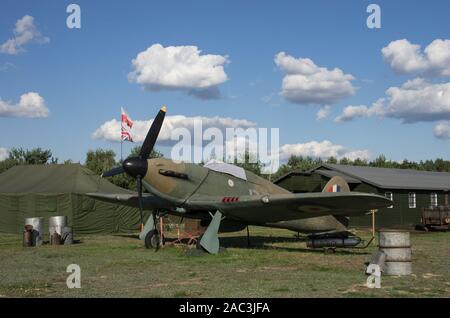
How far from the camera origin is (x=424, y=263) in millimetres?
13164

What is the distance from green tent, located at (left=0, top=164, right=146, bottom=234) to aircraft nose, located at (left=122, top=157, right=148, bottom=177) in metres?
11.0

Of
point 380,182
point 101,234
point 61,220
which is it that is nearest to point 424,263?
point 61,220

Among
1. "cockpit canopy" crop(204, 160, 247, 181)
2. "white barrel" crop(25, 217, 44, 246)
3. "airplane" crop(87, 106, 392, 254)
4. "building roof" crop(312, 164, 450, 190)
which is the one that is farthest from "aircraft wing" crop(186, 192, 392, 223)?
"building roof" crop(312, 164, 450, 190)

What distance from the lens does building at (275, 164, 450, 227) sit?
32.8m

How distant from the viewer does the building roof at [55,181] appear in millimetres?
26312

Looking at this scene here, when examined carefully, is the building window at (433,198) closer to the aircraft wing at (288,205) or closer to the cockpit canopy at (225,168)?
the aircraft wing at (288,205)

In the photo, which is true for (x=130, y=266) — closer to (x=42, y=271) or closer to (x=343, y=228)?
(x=42, y=271)

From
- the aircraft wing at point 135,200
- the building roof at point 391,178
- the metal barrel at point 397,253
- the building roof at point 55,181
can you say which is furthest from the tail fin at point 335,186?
the building roof at point 391,178

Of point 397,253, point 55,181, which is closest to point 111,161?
point 55,181

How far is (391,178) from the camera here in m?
35.4

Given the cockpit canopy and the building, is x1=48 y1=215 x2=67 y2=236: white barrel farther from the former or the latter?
the building

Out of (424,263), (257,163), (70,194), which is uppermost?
(257,163)

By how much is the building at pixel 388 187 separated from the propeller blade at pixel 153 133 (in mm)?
19447

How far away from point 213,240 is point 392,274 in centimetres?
592
